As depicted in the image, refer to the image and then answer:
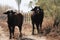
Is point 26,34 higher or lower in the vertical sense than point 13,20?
lower

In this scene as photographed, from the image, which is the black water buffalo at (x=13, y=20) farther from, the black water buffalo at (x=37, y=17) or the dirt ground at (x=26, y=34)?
the black water buffalo at (x=37, y=17)

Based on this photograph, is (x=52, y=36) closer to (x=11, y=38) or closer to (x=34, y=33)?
(x=34, y=33)

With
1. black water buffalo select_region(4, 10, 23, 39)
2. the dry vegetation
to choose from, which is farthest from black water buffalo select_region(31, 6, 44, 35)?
black water buffalo select_region(4, 10, 23, 39)

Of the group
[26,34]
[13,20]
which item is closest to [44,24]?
[26,34]

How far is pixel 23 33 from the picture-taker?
5.74ft

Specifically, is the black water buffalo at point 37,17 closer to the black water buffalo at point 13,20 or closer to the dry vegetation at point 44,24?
the dry vegetation at point 44,24

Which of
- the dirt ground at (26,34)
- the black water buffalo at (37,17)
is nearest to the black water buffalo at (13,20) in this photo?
the dirt ground at (26,34)

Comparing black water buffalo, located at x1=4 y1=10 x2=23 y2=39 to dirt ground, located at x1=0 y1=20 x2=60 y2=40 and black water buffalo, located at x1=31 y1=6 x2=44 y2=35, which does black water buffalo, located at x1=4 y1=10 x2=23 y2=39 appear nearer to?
dirt ground, located at x1=0 y1=20 x2=60 y2=40

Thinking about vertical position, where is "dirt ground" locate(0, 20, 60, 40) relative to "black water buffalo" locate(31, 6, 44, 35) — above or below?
below

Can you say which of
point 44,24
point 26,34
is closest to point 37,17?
point 44,24

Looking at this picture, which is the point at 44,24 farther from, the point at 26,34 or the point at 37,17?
the point at 26,34

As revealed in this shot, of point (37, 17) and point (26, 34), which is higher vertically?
point (37, 17)

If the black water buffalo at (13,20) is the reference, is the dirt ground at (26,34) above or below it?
below

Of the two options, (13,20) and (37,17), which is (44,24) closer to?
(37,17)
